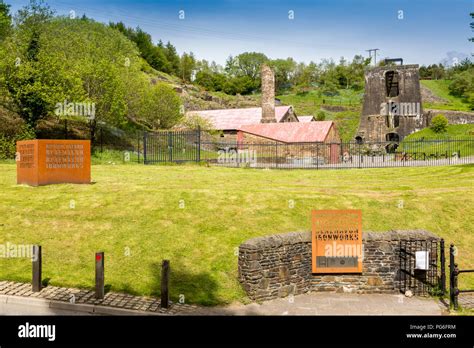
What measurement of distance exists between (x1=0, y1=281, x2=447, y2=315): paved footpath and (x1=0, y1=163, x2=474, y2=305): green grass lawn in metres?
0.45

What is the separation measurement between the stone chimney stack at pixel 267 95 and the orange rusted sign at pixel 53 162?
1543 inches

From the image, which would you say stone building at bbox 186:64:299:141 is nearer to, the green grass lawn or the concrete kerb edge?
the green grass lawn

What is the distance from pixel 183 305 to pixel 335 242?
4.48 meters

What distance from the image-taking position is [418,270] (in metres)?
12.1

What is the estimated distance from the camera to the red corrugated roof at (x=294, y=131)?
41812 mm

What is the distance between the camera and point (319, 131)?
138 feet

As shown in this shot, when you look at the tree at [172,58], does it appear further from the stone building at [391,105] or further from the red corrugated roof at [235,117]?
the stone building at [391,105]

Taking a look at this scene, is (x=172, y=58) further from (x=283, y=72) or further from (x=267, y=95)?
(x=267, y=95)

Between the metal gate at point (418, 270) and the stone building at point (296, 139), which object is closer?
the metal gate at point (418, 270)

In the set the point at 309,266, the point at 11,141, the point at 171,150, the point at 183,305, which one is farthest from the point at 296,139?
the point at 183,305

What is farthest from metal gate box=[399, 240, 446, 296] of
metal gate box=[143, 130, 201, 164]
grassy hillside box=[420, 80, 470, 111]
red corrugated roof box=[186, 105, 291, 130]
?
grassy hillside box=[420, 80, 470, 111]

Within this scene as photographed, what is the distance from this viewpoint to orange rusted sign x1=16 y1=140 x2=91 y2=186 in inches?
691

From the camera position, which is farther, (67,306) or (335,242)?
(335,242)

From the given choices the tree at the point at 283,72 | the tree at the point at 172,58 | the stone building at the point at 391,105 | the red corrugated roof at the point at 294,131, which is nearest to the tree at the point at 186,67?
the tree at the point at 172,58
